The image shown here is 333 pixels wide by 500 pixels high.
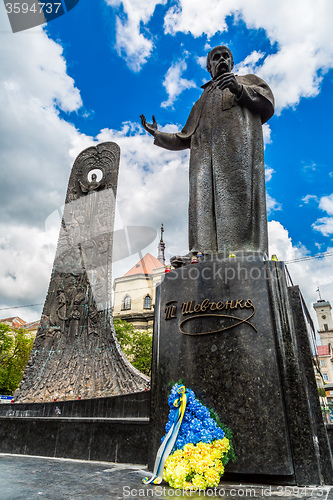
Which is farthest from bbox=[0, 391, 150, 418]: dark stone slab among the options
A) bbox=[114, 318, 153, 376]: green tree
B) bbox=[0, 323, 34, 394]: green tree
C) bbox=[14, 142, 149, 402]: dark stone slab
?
bbox=[0, 323, 34, 394]: green tree

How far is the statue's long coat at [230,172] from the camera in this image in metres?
4.36

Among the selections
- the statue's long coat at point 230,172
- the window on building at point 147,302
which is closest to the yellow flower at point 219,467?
the statue's long coat at point 230,172

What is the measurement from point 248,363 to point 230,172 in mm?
2755

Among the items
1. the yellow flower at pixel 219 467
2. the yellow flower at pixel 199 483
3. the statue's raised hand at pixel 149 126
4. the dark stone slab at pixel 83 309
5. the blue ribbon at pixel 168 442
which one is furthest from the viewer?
the dark stone slab at pixel 83 309

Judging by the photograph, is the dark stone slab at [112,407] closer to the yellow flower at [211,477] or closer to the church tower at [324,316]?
the yellow flower at [211,477]

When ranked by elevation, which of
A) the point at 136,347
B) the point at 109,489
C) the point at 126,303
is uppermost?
the point at 126,303

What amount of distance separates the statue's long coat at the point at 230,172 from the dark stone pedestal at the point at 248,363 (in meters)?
0.91

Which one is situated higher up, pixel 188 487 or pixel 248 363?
pixel 248 363

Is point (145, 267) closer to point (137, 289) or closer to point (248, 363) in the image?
point (137, 289)

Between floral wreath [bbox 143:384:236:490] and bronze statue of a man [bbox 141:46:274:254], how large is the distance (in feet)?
6.37

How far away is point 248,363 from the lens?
2996 mm

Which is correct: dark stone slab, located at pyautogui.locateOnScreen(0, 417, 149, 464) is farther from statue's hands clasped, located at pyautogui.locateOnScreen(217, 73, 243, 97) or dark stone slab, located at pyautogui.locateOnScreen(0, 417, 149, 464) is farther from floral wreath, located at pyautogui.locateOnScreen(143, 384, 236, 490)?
statue's hands clasped, located at pyautogui.locateOnScreen(217, 73, 243, 97)

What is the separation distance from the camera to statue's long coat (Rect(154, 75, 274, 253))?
4.36 metres

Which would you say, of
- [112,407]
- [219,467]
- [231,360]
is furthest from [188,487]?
[112,407]
